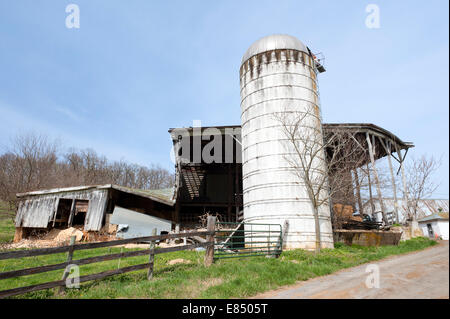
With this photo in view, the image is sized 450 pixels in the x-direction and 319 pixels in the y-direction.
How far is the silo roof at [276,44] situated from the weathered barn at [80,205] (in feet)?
38.0

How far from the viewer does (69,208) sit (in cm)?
2217

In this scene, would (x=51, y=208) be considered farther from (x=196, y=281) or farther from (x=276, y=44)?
(x=276, y=44)

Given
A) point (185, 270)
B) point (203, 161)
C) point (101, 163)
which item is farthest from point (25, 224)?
point (101, 163)

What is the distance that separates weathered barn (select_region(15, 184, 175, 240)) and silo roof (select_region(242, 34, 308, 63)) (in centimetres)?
1158

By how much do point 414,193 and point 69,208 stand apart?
26979 millimetres

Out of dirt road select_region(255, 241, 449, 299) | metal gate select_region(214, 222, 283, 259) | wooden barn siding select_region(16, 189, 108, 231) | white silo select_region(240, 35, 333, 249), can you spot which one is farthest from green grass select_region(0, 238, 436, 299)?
wooden barn siding select_region(16, 189, 108, 231)

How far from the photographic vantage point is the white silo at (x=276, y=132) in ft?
45.4

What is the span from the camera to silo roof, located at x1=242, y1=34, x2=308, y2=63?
53.3ft

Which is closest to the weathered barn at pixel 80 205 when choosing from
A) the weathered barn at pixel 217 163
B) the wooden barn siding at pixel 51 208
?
the wooden barn siding at pixel 51 208

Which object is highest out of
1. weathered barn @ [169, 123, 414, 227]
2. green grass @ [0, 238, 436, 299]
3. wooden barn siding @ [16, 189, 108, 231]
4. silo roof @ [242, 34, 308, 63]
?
silo roof @ [242, 34, 308, 63]

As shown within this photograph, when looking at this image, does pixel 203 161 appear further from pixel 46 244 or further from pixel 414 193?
pixel 414 193

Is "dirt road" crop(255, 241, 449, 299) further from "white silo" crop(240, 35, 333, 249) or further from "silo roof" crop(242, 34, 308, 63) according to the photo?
"silo roof" crop(242, 34, 308, 63)

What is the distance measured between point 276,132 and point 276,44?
208 inches

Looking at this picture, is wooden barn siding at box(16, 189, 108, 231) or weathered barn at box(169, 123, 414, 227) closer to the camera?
wooden barn siding at box(16, 189, 108, 231)
